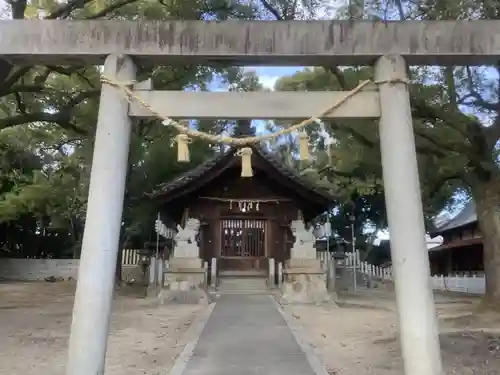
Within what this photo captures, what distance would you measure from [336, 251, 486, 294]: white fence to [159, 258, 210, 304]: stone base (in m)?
5.83

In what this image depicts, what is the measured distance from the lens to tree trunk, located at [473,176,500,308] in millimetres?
12438

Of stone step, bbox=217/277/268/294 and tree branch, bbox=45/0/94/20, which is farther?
stone step, bbox=217/277/268/294

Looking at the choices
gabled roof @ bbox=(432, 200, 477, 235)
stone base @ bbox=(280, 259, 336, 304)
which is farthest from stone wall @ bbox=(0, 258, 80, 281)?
gabled roof @ bbox=(432, 200, 477, 235)

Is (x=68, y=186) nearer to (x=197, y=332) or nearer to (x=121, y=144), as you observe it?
(x=197, y=332)

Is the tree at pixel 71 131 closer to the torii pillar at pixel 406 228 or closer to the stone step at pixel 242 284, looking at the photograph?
the stone step at pixel 242 284

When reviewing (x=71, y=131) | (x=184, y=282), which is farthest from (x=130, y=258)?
(x=71, y=131)

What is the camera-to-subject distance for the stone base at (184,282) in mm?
17672

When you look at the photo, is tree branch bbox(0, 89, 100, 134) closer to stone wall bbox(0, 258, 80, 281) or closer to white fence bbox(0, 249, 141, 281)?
white fence bbox(0, 249, 141, 281)

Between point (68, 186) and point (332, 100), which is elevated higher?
point (68, 186)

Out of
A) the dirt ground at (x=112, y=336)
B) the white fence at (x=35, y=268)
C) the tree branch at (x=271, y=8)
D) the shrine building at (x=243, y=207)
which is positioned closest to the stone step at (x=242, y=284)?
the shrine building at (x=243, y=207)

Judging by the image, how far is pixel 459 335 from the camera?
9.43 m

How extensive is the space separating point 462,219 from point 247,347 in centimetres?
2485

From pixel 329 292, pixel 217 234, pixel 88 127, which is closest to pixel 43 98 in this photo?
pixel 88 127

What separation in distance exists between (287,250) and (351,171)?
577 cm
